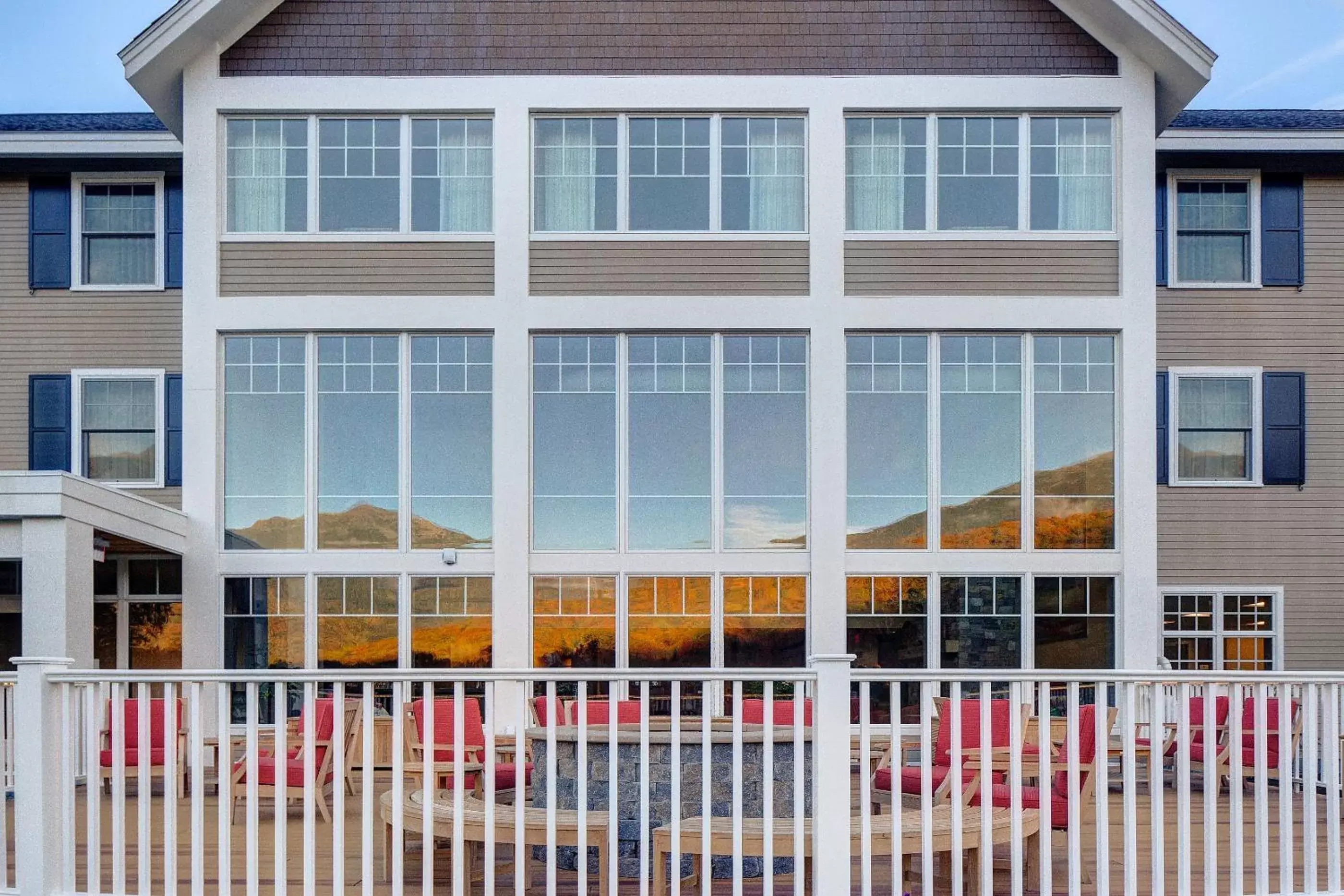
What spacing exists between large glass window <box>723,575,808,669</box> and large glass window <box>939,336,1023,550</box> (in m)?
1.50

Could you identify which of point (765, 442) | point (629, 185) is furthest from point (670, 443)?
point (629, 185)

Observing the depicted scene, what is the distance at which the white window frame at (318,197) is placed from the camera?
13047 mm

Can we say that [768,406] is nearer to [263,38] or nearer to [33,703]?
[263,38]

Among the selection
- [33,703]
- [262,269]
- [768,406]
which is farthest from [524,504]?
[33,703]

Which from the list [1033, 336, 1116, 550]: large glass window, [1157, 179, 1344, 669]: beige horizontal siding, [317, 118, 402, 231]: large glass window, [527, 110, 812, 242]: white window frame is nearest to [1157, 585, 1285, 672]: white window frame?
[1157, 179, 1344, 669]: beige horizontal siding

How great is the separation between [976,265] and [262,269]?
6.46 metres

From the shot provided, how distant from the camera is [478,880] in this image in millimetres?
7039

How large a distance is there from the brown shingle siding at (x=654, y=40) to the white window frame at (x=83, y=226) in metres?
1.88

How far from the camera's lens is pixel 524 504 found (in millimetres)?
12930

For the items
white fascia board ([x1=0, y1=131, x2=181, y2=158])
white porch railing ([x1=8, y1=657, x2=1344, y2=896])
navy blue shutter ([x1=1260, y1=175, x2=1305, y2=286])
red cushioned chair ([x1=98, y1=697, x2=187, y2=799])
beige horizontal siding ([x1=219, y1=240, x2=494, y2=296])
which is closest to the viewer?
white porch railing ([x1=8, y1=657, x2=1344, y2=896])

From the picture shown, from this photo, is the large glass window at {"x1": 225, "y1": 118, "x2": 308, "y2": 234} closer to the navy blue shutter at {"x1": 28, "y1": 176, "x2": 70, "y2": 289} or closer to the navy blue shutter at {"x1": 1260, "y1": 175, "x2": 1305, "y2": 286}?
the navy blue shutter at {"x1": 28, "y1": 176, "x2": 70, "y2": 289}

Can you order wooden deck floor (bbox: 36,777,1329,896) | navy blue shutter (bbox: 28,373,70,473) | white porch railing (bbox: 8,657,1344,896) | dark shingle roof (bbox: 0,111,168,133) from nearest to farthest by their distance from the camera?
white porch railing (bbox: 8,657,1344,896), wooden deck floor (bbox: 36,777,1329,896), navy blue shutter (bbox: 28,373,70,473), dark shingle roof (bbox: 0,111,168,133)

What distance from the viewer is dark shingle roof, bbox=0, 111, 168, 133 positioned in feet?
47.3

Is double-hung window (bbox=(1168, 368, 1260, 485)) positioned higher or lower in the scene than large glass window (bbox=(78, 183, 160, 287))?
lower
